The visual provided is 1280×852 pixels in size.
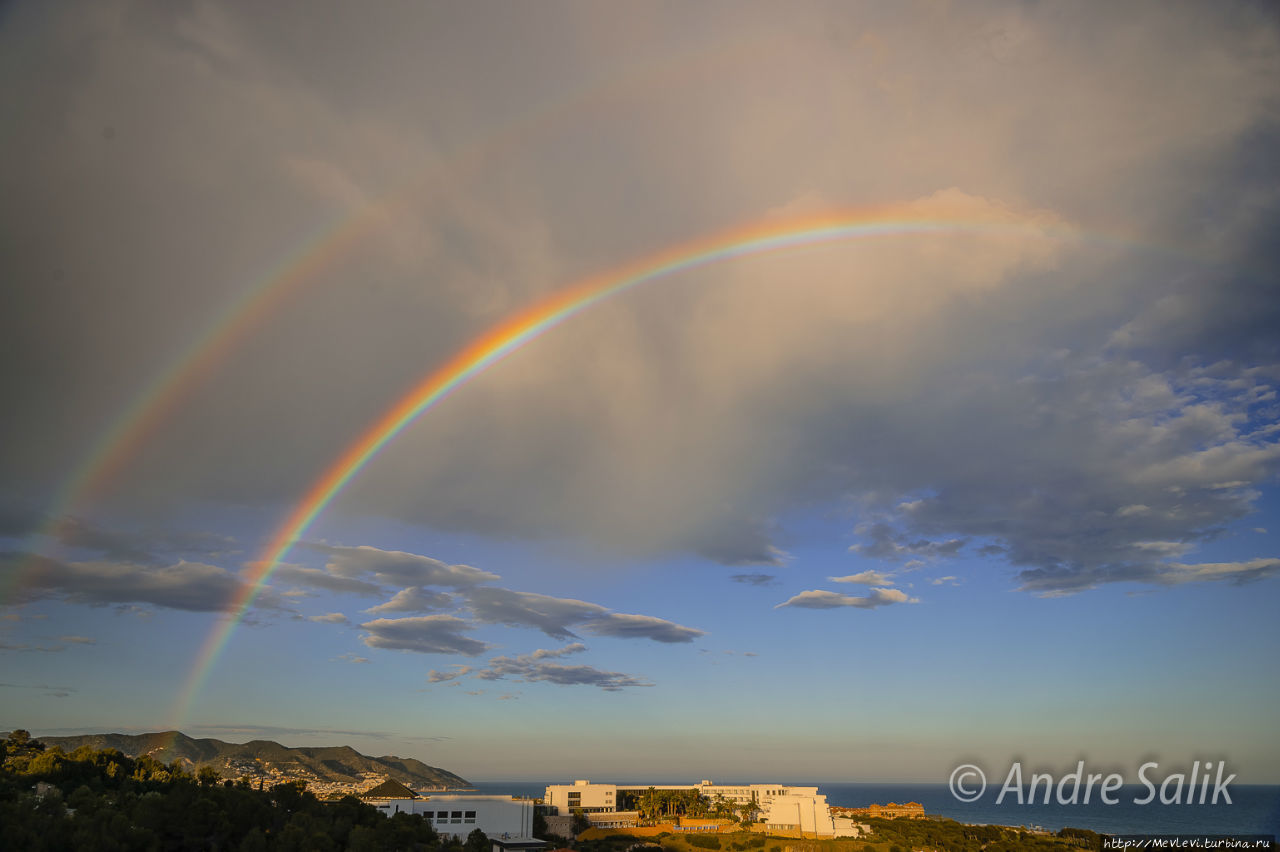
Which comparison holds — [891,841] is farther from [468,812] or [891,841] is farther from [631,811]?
[468,812]

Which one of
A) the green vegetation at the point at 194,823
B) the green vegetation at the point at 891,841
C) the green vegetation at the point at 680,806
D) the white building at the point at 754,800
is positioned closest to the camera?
the green vegetation at the point at 194,823

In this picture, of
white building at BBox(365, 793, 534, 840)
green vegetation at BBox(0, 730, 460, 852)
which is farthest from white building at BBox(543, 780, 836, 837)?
green vegetation at BBox(0, 730, 460, 852)

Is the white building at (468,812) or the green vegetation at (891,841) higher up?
the white building at (468,812)

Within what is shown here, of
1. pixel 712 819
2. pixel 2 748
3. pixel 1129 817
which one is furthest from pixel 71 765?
pixel 1129 817

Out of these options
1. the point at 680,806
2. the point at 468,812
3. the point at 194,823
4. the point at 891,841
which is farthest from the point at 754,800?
the point at 194,823

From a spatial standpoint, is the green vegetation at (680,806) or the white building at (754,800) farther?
the green vegetation at (680,806)

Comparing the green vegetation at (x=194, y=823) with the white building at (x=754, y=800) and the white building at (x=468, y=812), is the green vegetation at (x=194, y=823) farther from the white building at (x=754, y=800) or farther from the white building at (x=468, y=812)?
the white building at (x=754, y=800)

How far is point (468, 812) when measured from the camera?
7288 centimetres

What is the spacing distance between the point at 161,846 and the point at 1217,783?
5047 cm

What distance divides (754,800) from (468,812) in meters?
44.6

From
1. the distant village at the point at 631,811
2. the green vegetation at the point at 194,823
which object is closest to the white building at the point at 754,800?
the distant village at the point at 631,811

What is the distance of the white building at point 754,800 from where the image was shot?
85.7 metres

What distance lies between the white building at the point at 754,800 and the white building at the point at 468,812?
62.5 feet

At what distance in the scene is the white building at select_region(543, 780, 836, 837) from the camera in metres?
85.7
